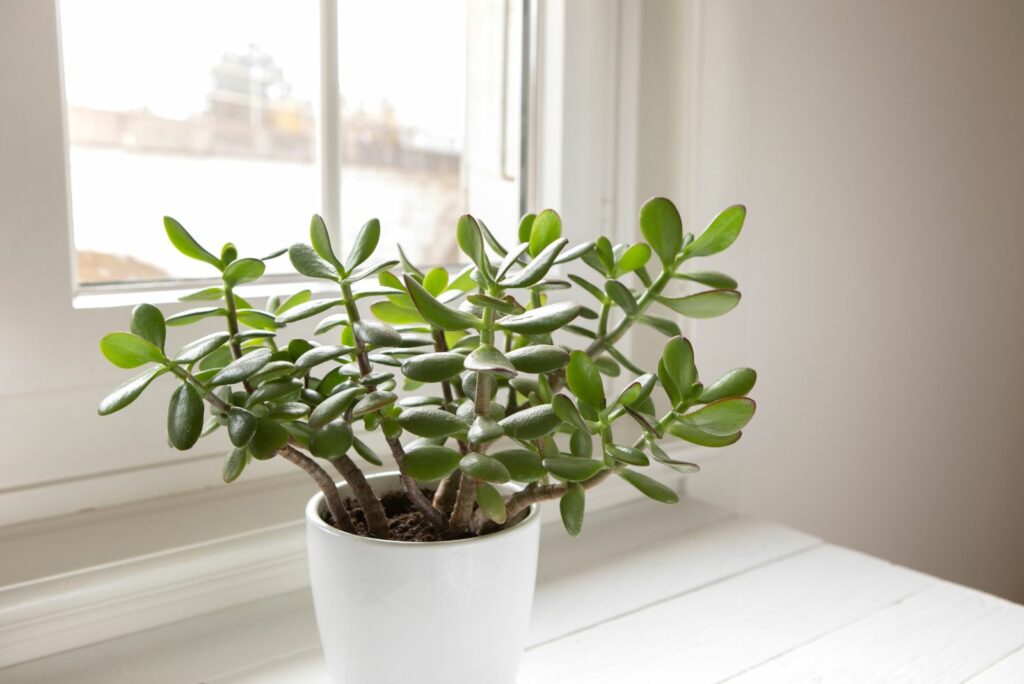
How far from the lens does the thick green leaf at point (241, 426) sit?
47cm

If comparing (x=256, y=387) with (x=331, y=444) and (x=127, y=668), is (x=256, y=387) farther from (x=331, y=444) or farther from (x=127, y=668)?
(x=127, y=668)

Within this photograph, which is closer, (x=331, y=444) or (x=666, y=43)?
(x=331, y=444)

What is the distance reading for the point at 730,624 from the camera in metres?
0.76

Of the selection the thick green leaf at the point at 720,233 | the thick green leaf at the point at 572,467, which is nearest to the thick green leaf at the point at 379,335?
the thick green leaf at the point at 572,467

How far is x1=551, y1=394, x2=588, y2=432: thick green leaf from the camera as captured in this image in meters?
0.48

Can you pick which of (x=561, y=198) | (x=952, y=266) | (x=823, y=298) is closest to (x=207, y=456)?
(x=561, y=198)

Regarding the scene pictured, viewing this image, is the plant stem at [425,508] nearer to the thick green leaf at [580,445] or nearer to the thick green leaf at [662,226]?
the thick green leaf at [580,445]

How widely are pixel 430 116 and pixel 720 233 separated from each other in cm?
99

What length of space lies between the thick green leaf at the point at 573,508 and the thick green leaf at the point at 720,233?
0.18 m

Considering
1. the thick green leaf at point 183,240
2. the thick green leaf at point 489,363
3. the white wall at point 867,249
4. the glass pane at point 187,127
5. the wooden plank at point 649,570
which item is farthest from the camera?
the glass pane at point 187,127

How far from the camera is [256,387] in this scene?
1.72 ft

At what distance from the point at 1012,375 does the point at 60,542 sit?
1.67 meters

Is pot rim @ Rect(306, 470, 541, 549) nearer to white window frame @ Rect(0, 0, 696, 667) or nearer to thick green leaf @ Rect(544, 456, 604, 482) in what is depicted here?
thick green leaf @ Rect(544, 456, 604, 482)

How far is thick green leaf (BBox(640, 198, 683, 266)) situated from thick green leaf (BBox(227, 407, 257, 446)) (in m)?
0.26
